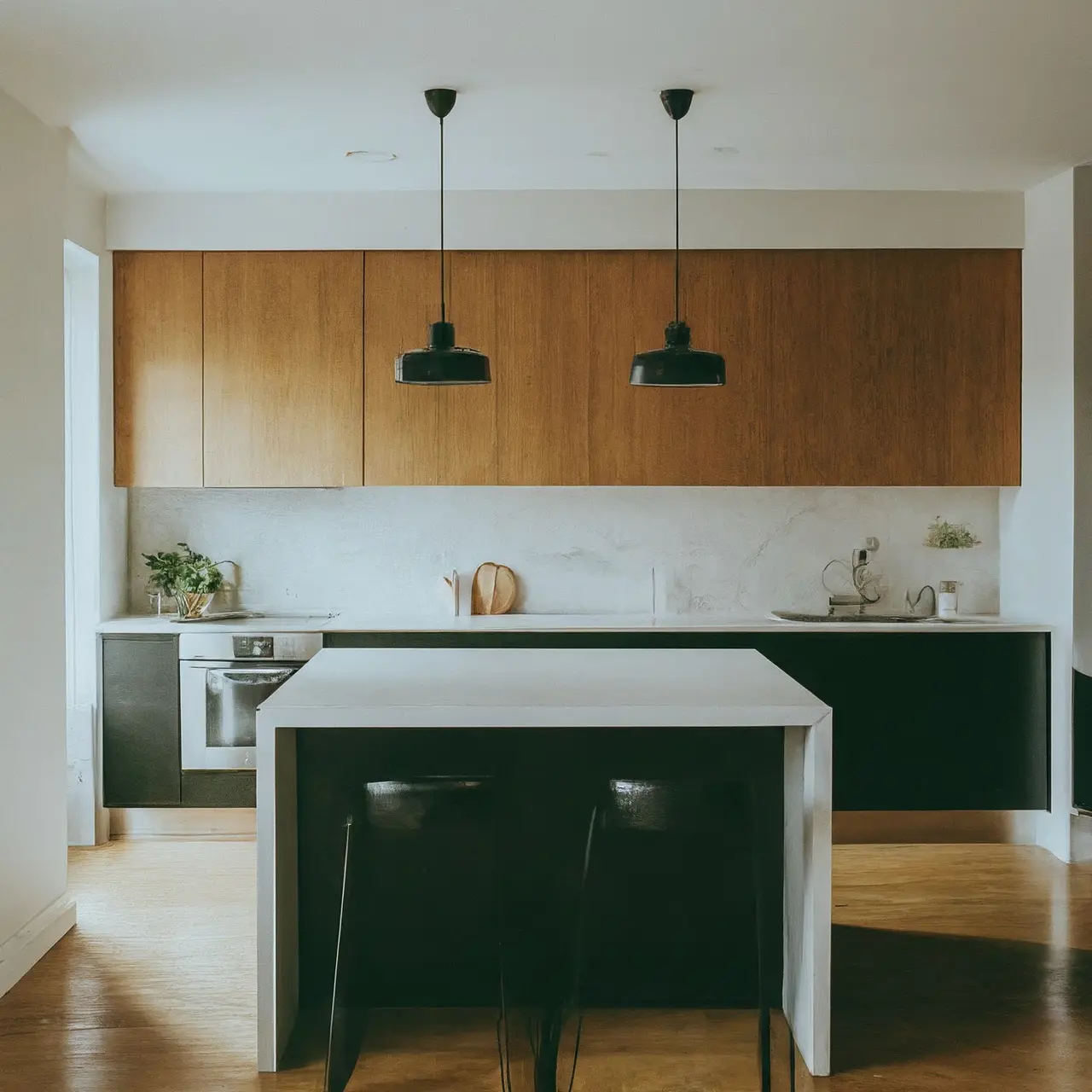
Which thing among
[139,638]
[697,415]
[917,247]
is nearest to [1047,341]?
[917,247]

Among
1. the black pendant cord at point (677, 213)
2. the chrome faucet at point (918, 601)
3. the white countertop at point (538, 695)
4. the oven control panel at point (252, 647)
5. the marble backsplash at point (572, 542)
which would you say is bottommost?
the oven control panel at point (252, 647)

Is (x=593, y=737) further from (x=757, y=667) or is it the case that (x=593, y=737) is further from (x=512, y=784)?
(x=757, y=667)

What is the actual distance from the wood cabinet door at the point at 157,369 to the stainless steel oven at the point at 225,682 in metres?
0.75

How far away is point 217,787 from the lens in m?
4.84

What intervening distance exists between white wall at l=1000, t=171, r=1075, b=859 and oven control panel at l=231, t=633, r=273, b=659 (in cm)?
328

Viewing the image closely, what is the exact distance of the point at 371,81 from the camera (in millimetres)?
3539

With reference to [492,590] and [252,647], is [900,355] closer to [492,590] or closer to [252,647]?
[492,590]

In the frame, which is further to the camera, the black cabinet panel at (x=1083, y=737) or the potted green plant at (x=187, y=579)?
the potted green plant at (x=187, y=579)

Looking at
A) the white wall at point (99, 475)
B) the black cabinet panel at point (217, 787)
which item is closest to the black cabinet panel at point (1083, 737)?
the black cabinet panel at point (217, 787)

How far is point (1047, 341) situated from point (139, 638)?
13.2 ft

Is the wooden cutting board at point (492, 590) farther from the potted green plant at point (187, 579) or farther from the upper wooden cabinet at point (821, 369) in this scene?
the potted green plant at point (187, 579)

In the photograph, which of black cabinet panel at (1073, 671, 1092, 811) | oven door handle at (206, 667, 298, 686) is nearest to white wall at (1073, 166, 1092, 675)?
black cabinet panel at (1073, 671, 1092, 811)

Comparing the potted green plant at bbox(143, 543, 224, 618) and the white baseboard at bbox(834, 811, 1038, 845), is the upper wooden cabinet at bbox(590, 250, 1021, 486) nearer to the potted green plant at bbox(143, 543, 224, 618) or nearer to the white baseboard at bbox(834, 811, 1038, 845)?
the white baseboard at bbox(834, 811, 1038, 845)

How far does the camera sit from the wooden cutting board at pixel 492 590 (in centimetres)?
534
